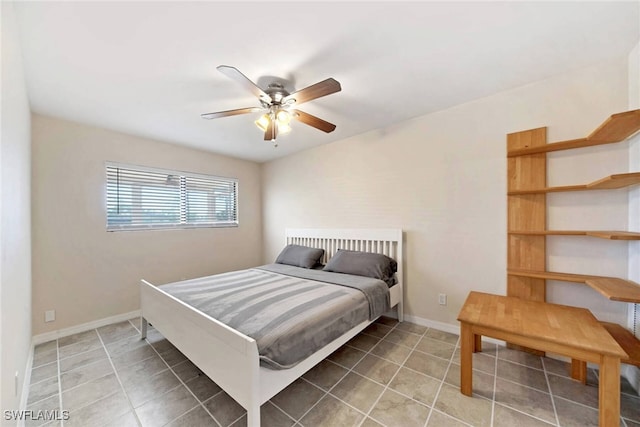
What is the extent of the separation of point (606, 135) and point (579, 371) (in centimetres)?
177

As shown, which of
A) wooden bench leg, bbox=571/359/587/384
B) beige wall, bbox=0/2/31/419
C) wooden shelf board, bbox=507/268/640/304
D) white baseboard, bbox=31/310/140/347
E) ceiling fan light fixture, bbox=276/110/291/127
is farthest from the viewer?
white baseboard, bbox=31/310/140/347

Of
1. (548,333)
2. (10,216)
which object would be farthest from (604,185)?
(10,216)

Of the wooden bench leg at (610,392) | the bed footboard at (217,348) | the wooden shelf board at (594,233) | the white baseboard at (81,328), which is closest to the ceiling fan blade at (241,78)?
the bed footboard at (217,348)

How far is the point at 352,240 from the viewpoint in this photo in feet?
11.2

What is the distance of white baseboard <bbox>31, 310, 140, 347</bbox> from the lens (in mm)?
2521

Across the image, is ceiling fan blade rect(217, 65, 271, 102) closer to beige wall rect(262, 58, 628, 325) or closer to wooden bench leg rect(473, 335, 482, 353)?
beige wall rect(262, 58, 628, 325)

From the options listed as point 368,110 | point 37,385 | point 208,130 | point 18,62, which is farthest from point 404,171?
point 37,385

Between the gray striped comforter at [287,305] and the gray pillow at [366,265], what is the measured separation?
4.3 inches

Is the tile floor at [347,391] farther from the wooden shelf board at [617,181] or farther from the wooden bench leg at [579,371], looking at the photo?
the wooden shelf board at [617,181]

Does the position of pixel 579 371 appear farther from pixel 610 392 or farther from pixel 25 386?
pixel 25 386

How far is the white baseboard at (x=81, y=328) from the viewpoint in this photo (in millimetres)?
2521

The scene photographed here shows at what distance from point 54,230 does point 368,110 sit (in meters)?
3.72

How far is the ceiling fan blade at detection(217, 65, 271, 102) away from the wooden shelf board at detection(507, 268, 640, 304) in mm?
2667

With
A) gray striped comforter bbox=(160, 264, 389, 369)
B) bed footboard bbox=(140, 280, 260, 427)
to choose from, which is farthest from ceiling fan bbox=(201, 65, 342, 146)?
bed footboard bbox=(140, 280, 260, 427)
